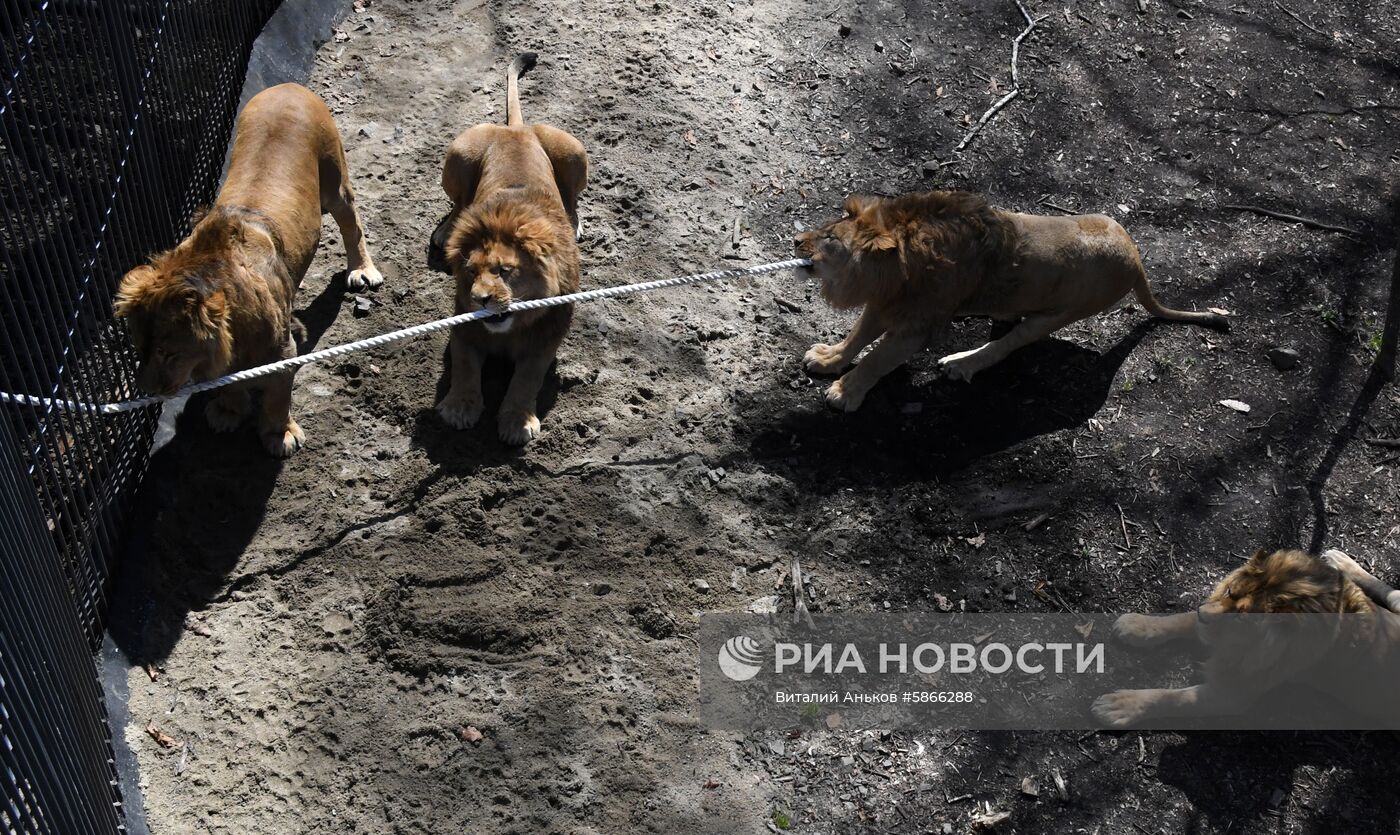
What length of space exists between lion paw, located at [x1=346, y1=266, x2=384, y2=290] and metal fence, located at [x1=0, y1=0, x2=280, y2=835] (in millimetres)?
1054

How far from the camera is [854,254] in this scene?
6.55 meters

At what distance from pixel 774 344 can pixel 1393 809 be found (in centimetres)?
419

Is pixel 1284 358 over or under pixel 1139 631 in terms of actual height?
over

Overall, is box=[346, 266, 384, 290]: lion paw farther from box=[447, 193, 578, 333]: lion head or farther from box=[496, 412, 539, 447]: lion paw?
box=[496, 412, 539, 447]: lion paw

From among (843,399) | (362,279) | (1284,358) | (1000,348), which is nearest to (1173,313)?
(1284,358)

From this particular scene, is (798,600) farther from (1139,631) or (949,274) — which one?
(949,274)

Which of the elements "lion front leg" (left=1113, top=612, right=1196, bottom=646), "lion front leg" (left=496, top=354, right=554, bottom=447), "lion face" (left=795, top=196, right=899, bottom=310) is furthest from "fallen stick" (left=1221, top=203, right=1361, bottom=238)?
"lion front leg" (left=496, top=354, right=554, bottom=447)

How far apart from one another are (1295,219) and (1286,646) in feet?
14.0

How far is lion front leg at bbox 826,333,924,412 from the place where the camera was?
6.88 meters

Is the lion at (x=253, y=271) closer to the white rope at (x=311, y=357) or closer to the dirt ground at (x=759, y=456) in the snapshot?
the white rope at (x=311, y=357)

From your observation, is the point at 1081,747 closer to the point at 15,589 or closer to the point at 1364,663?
the point at 1364,663

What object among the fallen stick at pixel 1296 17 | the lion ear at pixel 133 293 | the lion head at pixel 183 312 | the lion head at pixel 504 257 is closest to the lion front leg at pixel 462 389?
the lion head at pixel 504 257

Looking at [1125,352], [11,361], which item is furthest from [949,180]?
[11,361]

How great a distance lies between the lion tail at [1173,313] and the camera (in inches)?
289
